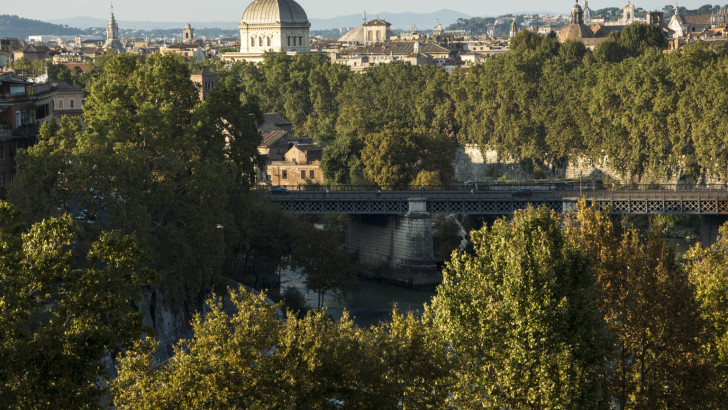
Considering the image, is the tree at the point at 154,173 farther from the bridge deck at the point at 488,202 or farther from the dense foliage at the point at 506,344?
the dense foliage at the point at 506,344

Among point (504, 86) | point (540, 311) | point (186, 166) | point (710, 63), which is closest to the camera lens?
point (540, 311)

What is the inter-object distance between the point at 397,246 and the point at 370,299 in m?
6.60

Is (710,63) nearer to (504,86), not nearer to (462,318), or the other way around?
(504,86)

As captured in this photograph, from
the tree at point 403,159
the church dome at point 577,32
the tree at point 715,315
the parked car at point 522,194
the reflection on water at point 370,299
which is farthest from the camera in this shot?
the church dome at point 577,32

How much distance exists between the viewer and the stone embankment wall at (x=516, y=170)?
9094 cm

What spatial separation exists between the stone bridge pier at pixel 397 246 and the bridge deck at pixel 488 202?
849mm

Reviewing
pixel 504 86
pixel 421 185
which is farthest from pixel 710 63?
pixel 421 185

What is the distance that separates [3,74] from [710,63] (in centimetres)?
4942

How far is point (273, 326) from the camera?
26.3 meters

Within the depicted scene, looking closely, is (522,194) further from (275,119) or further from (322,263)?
(275,119)

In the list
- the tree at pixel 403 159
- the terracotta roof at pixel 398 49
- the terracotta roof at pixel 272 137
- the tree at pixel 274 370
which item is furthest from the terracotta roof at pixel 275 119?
the tree at pixel 274 370

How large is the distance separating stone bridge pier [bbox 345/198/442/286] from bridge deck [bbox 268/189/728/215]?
33.4 inches

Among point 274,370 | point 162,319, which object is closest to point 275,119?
point 162,319

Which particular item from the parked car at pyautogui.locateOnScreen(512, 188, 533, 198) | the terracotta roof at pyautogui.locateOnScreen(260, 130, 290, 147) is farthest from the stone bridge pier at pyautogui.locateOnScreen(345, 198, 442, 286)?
the terracotta roof at pyautogui.locateOnScreen(260, 130, 290, 147)
